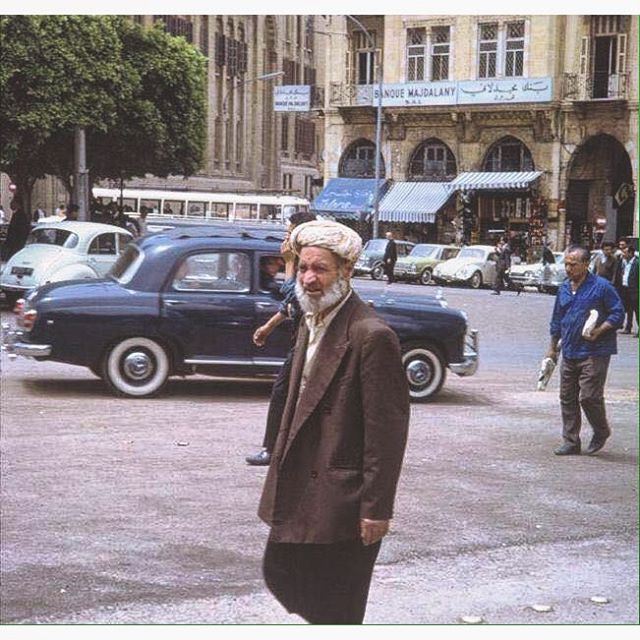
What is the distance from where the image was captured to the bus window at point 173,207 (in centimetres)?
590

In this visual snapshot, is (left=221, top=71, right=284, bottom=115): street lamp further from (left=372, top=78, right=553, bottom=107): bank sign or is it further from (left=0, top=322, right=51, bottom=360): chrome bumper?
(left=0, top=322, right=51, bottom=360): chrome bumper

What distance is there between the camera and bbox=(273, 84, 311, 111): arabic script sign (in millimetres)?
5137

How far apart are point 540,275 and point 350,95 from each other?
46.7 inches

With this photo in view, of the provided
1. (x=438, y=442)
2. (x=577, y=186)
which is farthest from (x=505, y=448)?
(x=577, y=186)

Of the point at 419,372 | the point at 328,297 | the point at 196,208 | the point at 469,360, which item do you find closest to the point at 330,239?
the point at 328,297

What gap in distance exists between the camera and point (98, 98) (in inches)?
252

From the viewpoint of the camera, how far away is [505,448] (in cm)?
579

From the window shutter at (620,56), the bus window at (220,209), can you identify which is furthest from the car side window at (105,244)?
the window shutter at (620,56)

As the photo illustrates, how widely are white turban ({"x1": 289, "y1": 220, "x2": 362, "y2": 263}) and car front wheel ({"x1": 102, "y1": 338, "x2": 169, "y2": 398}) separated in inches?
149

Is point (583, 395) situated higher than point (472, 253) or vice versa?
point (472, 253)

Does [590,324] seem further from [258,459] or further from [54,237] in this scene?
[54,237]
